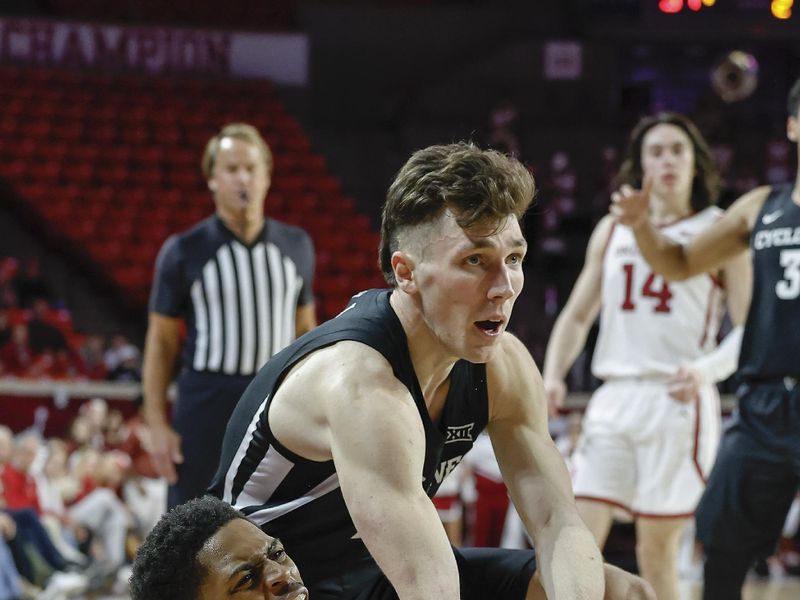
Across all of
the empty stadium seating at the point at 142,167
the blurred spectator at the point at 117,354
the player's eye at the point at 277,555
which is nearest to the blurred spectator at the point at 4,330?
the blurred spectator at the point at 117,354

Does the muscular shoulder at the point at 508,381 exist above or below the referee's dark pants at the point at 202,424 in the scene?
above

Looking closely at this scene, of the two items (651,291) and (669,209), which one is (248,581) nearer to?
(651,291)

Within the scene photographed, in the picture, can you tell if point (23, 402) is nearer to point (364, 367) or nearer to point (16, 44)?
point (364, 367)

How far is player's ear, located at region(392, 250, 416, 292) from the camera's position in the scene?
2660 millimetres

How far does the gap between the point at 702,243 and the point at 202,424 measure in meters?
2.05

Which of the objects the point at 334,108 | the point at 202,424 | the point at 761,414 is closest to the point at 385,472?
the point at 761,414

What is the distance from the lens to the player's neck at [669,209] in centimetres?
539

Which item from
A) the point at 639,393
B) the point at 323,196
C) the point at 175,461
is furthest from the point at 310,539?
the point at 323,196

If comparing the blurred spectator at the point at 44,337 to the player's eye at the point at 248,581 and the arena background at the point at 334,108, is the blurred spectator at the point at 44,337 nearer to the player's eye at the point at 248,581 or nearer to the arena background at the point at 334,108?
the arena background at the point at 334,108

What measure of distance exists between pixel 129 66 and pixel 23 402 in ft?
29.7

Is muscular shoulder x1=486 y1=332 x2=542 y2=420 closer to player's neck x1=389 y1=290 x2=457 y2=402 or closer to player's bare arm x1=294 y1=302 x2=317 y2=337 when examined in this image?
player's neck x1=389 y1=290 x2=457 y2=402

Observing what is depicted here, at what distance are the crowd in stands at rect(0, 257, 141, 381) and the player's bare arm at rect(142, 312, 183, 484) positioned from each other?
6599 mm

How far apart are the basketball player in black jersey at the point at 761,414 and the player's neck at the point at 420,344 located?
65.3 inches

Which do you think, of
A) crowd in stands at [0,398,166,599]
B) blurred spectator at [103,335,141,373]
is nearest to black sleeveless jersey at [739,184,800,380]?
crowd in stands at [0,398,166,599]
